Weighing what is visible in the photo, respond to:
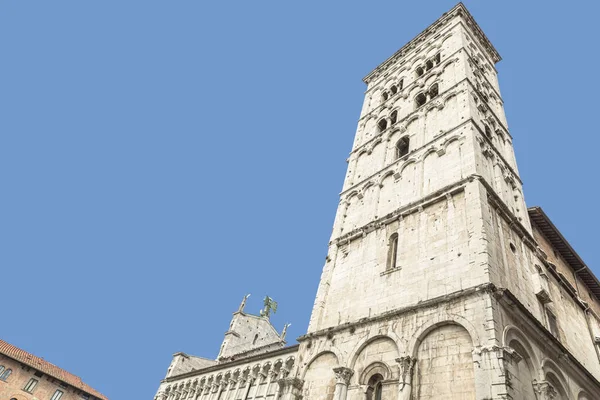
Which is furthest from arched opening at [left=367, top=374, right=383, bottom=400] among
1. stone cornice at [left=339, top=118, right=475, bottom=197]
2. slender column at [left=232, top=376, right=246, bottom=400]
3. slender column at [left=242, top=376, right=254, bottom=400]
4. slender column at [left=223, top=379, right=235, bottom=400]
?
slender column at [left=223, top=379, right=235, bottom=400]

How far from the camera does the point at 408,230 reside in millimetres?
14719

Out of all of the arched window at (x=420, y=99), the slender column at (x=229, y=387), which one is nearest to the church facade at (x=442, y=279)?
the arched window at (x=420, y=99)

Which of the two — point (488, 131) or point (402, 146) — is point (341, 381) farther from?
point (488, 131)

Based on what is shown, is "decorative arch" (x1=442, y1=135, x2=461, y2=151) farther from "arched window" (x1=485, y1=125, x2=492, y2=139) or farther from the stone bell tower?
"arched window" (x1=485, y1=125, x2=492, y2=139)

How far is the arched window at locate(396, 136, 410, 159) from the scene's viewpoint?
2017cm

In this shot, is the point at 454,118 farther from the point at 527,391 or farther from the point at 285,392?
the point at 285,392

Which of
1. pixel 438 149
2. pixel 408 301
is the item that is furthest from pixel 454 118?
pixel 408 301

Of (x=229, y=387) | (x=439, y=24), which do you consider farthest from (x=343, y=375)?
(x=439, y=24)

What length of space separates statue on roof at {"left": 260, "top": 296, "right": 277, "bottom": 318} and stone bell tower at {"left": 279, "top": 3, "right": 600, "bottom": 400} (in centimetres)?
3027

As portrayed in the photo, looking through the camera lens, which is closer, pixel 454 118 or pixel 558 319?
pixel 558 319

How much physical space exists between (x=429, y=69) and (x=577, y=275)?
49.7 ft

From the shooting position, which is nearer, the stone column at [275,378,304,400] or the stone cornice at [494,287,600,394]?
the stone cornice at [494,287,600,394]

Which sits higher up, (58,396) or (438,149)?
(438,149)

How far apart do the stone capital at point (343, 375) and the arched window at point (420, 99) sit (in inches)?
636
